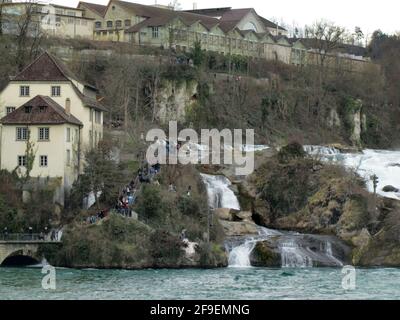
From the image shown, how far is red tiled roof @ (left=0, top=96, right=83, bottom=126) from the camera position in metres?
80.3

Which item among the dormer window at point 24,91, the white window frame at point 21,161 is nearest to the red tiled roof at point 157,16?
the dormer window at point 24,91

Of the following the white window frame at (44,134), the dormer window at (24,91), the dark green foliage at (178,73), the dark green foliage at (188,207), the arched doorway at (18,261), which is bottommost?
the arched doorway at (18,261)

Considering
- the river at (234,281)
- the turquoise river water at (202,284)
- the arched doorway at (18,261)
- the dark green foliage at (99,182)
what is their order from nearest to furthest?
1. the turquoise river water at (202,284)
2. the river at (234,281)
3. the arched doorway at (18,261)
4. the dark green foliage at (99,182)

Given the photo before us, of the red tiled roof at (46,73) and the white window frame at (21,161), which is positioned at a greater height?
the red tiled roof at (46,73)

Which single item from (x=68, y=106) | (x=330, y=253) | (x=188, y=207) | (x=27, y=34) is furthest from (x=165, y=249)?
(x=27, y=34)

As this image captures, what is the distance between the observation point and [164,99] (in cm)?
10738

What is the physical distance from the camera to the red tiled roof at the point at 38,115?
80.3 metres

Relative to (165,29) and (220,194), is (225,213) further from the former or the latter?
(165,29)

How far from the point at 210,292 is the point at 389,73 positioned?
83.9 meters

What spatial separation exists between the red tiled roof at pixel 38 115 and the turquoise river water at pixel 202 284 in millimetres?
13261

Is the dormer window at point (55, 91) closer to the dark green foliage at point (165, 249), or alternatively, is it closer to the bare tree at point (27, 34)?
the bare tree at point (27, 34)

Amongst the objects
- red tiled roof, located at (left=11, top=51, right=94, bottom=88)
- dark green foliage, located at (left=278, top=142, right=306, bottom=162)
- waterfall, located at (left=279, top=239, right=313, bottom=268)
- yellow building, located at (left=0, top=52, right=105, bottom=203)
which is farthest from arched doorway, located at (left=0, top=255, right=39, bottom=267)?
dark green foliage, located at (left=278, top=142, right=306, bottom=162)

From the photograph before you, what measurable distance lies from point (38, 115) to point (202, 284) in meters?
23.3
